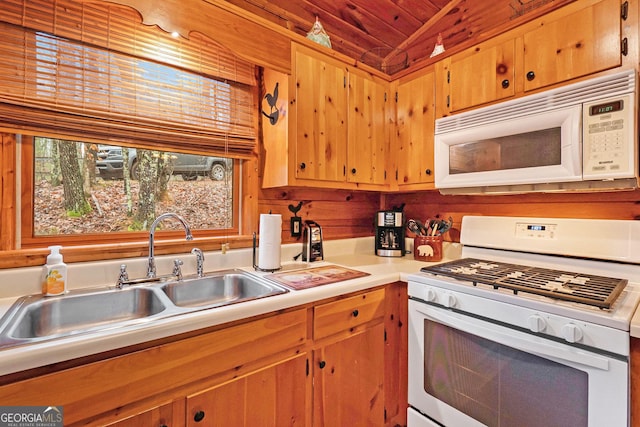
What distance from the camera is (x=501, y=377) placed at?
118 centimetres

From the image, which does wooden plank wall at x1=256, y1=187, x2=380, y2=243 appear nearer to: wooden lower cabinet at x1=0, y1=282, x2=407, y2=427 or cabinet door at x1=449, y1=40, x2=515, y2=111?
wooden lower cabinet at x1=0, y1=282, x2=407, y2=427

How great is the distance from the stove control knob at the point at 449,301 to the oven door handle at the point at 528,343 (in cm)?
5

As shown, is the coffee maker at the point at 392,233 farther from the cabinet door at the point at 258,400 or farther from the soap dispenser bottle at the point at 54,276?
the soap dispenser bottle at the point at 54,276

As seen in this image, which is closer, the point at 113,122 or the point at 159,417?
the point at 159,417

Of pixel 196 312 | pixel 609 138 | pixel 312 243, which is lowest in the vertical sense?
pixel 196 312

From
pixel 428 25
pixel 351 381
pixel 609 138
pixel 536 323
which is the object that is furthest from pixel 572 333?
pixel 428 25

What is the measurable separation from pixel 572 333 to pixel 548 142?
2.72 ft

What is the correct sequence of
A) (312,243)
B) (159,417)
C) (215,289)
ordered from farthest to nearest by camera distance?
(312,243), (215,289), (159,417)

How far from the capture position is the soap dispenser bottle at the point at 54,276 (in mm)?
1161

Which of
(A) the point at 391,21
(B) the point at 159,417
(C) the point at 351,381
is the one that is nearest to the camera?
(B) the point at 159,417

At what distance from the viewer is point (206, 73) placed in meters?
1.63

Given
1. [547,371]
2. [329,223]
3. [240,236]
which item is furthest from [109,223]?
[547,371]

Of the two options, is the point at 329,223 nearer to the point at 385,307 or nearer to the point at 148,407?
the point at 385,307

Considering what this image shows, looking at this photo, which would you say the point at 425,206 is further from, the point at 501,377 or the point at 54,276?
the point at 54,276
